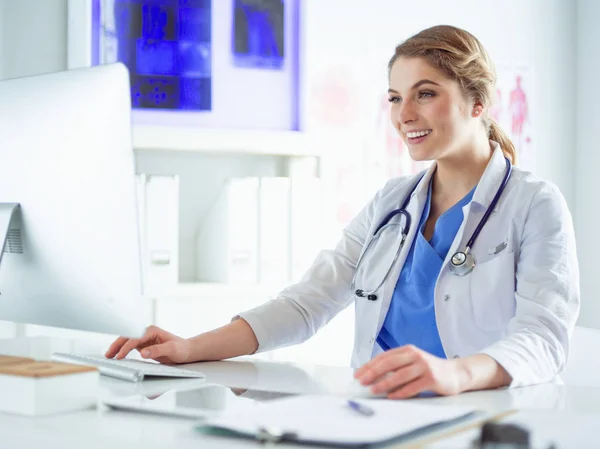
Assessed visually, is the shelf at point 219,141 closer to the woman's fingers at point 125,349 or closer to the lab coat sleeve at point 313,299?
the lab coat sleeve at point 313,299

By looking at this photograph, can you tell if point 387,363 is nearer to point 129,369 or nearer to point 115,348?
point 129,369

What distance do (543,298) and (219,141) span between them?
147 centimetres

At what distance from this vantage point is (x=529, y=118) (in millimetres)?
3689

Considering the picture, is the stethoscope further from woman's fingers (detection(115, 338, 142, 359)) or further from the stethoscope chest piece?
woman's fingers (detection(115, 338, 142, 359))

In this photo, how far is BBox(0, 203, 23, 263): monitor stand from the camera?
1.17 m

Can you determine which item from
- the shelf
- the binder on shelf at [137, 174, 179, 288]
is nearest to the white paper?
the binder on shelf at [137, 174, 179, 288]

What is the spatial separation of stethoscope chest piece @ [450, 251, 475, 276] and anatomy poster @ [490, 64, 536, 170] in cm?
210

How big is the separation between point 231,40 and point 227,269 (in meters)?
0.82

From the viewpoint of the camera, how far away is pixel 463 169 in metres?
1.87

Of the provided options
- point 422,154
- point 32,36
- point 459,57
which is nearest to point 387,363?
point 422,154

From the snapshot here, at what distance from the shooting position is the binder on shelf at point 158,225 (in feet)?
8.12

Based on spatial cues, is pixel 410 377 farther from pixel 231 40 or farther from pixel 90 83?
pixel 231 40

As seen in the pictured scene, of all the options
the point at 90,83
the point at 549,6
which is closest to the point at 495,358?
the point at 90,83

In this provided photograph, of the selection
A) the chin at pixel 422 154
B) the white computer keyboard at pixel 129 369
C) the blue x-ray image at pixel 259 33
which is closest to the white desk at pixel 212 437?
the white computer keyboard at pixel 129 369
